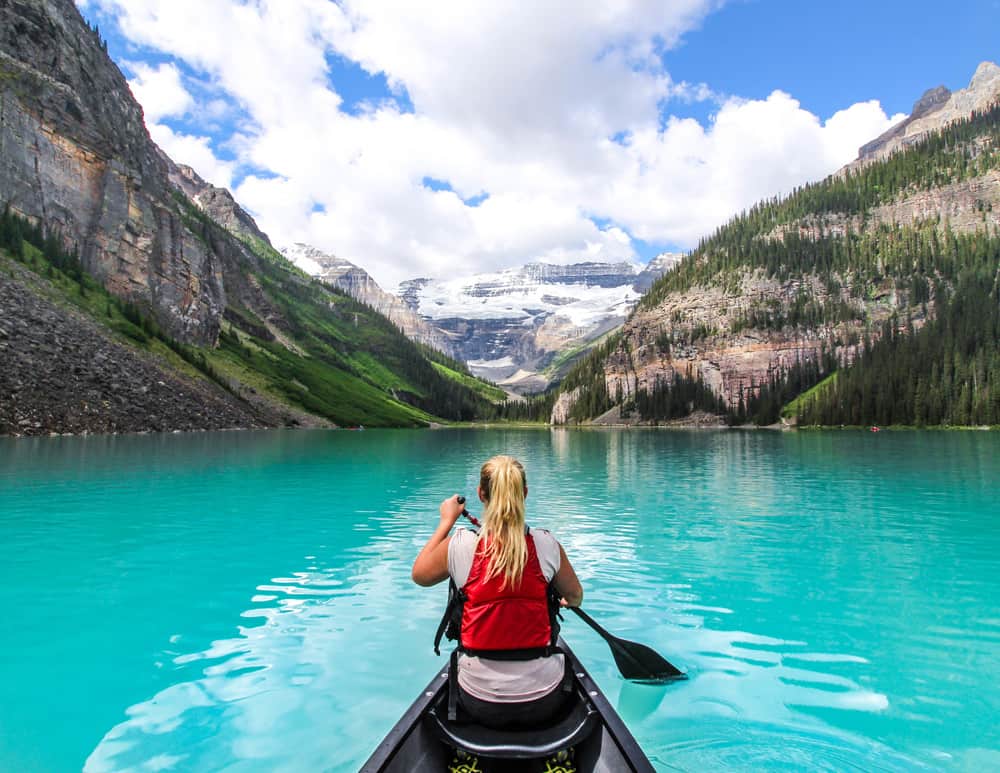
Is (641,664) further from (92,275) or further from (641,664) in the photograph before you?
(92,275)

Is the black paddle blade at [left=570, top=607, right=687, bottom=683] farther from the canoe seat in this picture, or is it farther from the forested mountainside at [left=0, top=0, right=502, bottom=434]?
the forested mountainside at [left=0, top=0, right=502, bottom=434]

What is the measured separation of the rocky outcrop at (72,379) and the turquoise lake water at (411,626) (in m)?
54.0

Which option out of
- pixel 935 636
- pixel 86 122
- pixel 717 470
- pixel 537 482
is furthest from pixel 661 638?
pixel 86 122

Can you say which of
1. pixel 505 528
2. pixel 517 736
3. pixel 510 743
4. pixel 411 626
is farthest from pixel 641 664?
pixel 505 528

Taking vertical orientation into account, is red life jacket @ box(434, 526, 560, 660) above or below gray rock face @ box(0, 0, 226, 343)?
below

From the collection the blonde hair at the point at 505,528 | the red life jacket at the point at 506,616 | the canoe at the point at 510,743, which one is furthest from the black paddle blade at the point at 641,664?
the blonde hair at the point at 505,528

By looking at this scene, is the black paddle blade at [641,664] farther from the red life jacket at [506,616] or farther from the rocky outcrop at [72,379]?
the rocky outcrop at [72,379]

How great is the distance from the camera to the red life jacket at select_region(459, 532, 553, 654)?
6215 millimetres

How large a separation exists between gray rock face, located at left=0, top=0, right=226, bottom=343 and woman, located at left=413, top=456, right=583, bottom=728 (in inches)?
6226

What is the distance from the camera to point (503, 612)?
6.22 meters

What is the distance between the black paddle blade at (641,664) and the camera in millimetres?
11430

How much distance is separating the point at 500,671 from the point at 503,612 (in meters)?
0.64

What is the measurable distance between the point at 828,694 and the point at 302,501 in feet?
96.7

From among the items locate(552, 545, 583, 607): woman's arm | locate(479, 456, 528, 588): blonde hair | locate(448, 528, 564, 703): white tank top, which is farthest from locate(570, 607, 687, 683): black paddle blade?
locate(479, 456, 528, 588): blonde hair
